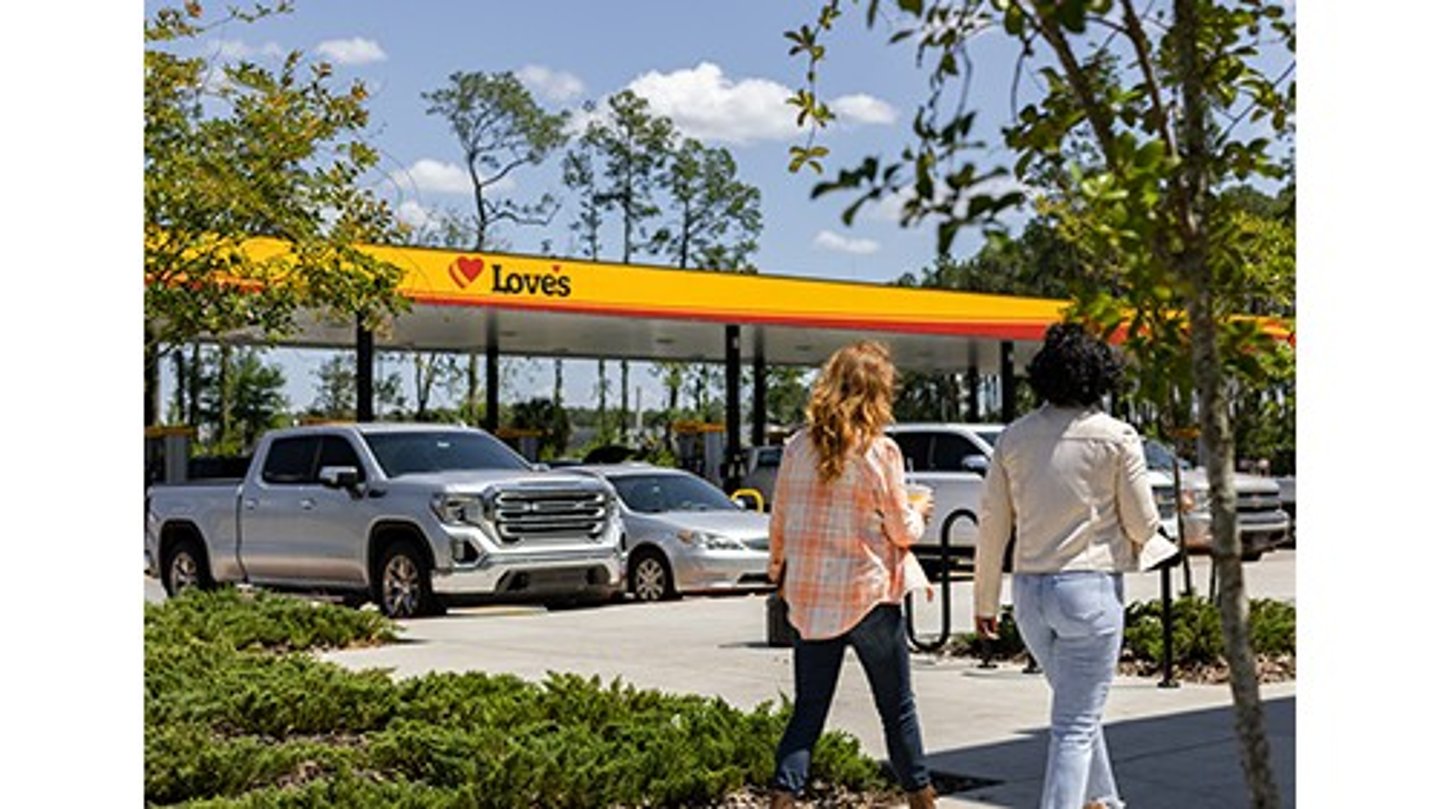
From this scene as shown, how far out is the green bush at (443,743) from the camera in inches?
292

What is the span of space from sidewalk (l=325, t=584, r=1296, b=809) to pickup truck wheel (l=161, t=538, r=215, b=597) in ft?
11.7

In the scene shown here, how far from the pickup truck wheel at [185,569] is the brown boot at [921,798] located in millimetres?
13882

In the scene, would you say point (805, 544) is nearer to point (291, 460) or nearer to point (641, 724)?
point (641, 724)

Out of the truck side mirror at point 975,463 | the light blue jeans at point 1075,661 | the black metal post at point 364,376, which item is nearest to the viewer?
the light blue jeans at point 1075,661

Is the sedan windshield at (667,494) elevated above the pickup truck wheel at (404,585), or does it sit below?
above

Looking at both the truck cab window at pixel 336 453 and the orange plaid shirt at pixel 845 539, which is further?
the truck cab window at pixel 336 453

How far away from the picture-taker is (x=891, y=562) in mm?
6996

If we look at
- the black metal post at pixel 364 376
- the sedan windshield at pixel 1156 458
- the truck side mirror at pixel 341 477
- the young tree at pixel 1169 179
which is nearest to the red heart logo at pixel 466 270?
the black metal post at pixel 364 376

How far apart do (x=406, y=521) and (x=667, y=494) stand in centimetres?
453

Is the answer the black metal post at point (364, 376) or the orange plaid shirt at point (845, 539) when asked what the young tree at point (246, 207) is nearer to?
the orange plaid shirt at point (845, 539)

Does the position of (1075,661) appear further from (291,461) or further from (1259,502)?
(1259,502)
